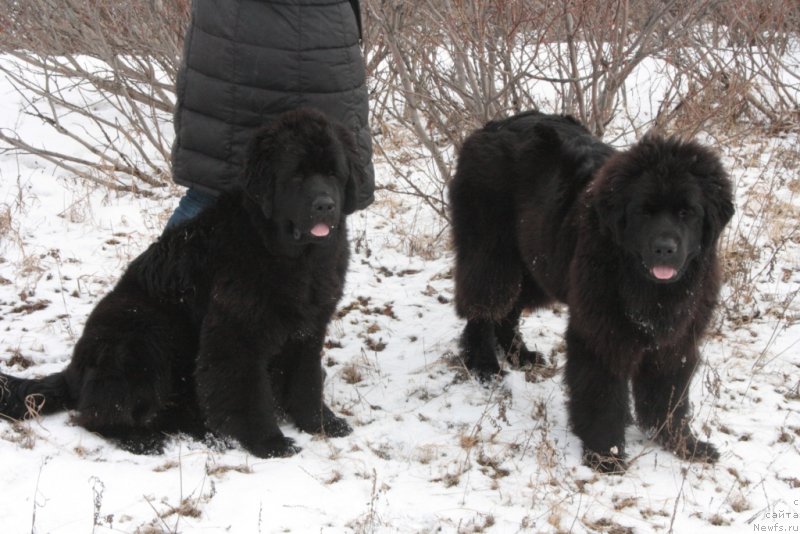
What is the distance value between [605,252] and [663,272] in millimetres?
346

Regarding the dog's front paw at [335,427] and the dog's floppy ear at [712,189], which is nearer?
the dog's floppy ear at [712,189]

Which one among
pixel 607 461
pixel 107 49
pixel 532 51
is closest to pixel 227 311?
pixel 607 461

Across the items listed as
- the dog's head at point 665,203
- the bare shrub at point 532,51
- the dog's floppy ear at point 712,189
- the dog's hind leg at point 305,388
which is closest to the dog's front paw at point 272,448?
the dog's hind leg at point 305,388

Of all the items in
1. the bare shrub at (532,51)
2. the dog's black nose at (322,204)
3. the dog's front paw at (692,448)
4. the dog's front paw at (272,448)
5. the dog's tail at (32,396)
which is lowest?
the dog's front paw at (272,448)

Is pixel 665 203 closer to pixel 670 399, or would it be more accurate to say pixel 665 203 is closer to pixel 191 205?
pixel 670 399

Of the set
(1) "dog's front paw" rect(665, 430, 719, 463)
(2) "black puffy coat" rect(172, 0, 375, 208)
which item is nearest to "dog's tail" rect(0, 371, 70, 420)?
(2) "black puffy coat" rect(172, 0, 375, 208)

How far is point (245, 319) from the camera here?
10.9 feet

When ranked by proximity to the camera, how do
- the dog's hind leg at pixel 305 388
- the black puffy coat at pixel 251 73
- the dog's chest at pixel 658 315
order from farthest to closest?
the dog's hind leg at pixel 305 388
the black puffy coat at pixel 251 73
the dog's chest at pixel 658 315

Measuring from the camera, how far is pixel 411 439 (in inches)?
145

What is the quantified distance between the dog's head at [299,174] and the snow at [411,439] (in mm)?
1040

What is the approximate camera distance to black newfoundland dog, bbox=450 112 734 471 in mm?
3184

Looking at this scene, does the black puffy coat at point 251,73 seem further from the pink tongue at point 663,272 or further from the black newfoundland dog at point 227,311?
the pink tongue at point 663,272

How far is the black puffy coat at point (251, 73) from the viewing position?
3455 mm

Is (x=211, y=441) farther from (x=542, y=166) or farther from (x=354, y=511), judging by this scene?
(x=542, y=166)
